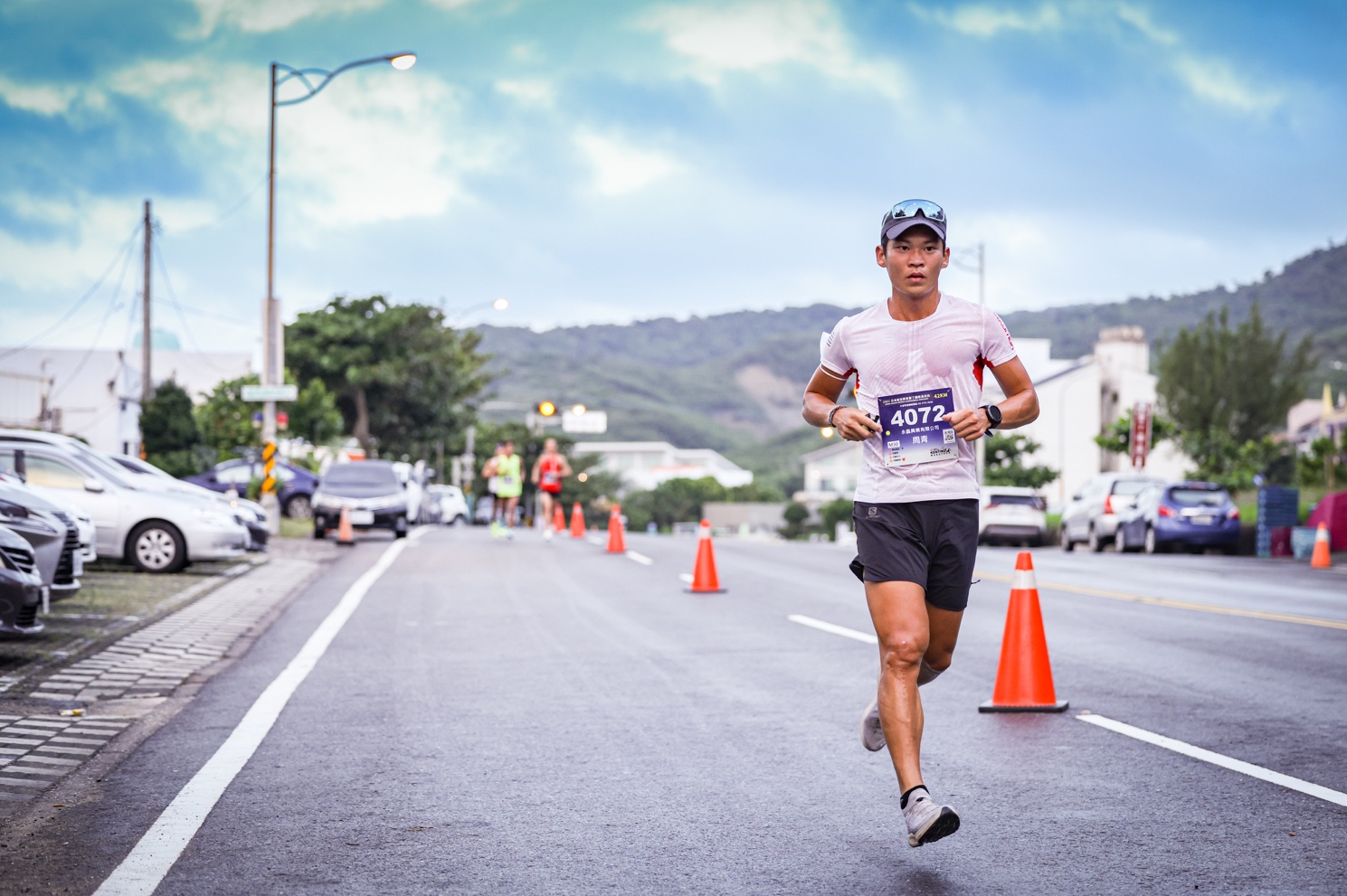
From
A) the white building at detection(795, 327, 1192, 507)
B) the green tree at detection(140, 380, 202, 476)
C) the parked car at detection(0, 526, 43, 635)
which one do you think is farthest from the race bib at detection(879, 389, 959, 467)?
the white building at detection(795, 327, 1192, 507)

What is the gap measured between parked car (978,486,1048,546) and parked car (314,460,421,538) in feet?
44.8

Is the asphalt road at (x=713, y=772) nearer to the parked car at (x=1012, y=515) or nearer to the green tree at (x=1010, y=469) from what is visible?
the parked car at (x=1012, y=515)

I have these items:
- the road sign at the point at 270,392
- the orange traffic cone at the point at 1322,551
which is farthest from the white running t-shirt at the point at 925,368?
the road sign at the point at 270,392

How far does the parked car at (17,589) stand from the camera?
9.16 metres

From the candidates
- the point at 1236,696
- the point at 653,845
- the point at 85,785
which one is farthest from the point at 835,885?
the point at 1236,696

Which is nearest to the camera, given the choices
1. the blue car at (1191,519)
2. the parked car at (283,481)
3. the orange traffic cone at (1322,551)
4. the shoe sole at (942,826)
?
the shoe sole at (942,826)

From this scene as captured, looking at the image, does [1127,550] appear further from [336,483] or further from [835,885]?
[835,885]

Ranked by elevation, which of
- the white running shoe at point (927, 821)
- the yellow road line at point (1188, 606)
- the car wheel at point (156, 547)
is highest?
the car wheel at point (156, 547)

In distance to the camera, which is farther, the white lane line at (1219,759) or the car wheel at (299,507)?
the car wheel at (299,507)

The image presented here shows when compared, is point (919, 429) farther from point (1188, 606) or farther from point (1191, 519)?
point (1191, 519)

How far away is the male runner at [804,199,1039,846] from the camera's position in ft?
16.7

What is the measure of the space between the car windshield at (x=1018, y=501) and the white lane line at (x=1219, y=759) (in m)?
27.5

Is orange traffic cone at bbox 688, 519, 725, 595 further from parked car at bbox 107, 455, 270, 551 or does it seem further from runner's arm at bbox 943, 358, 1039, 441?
Answer: runner's arm at bbox 943, 358, 1039, 441

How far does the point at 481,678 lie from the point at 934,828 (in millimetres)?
5082
